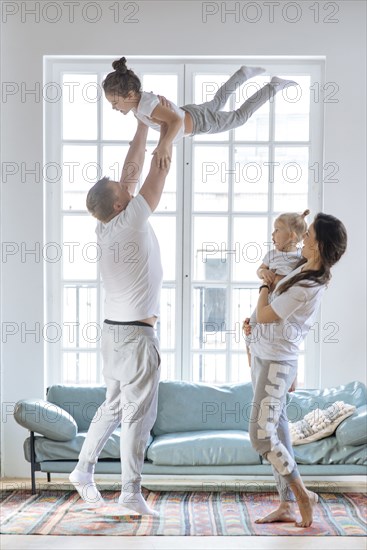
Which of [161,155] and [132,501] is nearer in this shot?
[161,155]

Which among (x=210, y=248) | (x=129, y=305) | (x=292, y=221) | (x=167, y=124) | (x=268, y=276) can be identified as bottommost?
(x=129, y=305)

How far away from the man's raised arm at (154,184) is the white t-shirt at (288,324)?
976 millimetres

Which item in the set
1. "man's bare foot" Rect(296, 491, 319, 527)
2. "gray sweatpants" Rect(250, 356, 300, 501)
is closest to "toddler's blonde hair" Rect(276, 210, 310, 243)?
"gray sweatpants" Rect(250, 356, 300, 501)

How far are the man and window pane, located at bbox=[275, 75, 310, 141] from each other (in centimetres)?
286

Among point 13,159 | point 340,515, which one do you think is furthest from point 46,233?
point 340,515

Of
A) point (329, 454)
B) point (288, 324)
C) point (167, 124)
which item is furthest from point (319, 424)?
point (167, 124)

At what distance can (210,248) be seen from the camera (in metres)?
6.47

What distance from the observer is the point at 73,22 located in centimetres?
627

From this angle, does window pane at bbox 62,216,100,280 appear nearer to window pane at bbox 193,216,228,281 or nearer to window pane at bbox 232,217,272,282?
window pane at bbox 193,216,228,281

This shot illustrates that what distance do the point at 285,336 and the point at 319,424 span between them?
1506 mm

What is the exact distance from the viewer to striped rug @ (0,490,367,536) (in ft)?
15.8

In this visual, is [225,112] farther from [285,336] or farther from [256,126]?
[256,126]

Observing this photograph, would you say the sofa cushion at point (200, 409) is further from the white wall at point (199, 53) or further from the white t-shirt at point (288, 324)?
the white t-shirt at point (288, 324)

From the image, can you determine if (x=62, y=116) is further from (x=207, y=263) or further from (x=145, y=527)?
(x=145, y=527)
